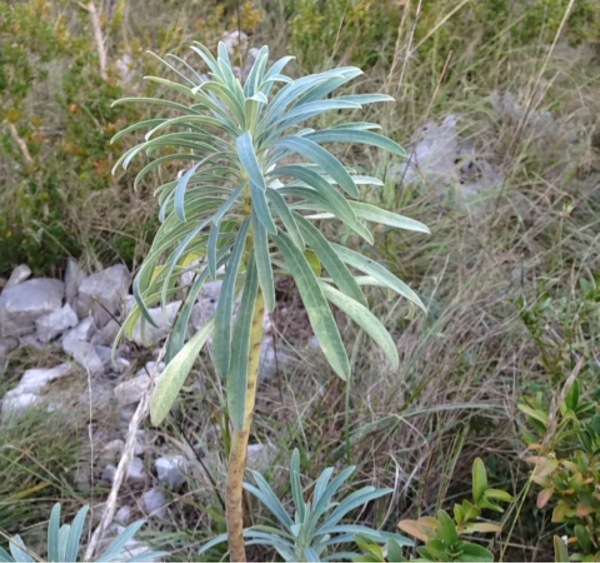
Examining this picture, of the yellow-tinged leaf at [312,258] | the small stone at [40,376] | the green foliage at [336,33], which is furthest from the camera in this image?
the green foliage at [336,33]

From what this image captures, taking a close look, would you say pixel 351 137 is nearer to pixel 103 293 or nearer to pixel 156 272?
pixel 156 272

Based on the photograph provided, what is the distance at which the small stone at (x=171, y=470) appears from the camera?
2.37 meters

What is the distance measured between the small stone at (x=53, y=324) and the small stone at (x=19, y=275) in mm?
272

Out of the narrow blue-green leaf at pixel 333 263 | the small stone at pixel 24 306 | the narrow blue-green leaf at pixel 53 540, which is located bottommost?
the small stone at pixel 24 306

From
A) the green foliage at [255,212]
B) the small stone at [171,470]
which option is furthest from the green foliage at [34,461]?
the green foliage at [255,212]

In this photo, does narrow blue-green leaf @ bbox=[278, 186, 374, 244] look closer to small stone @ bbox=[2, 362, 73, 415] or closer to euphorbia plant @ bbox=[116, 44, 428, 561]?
euphorbia plant @ bbox=[116, 44, 428, 561]

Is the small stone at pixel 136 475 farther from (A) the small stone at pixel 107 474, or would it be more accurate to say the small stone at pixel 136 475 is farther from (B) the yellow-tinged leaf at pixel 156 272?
(B) the yellow-tinged leaf at pixel 156 272

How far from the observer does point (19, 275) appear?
10.7 feet

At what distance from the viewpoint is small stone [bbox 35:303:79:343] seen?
9.98 feet

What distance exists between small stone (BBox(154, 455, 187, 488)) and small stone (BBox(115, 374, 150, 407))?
0.29 meters

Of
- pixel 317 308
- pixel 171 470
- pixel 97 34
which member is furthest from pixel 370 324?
pixel 97 34

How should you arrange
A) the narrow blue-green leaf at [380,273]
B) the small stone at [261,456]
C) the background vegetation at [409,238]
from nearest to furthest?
the narrow blue-green leaf at [380,273]
the background vegetation at [409,238]
the small stone at [261,456]

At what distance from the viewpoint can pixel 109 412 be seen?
2564mm

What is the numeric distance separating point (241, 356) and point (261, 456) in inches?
46.9
